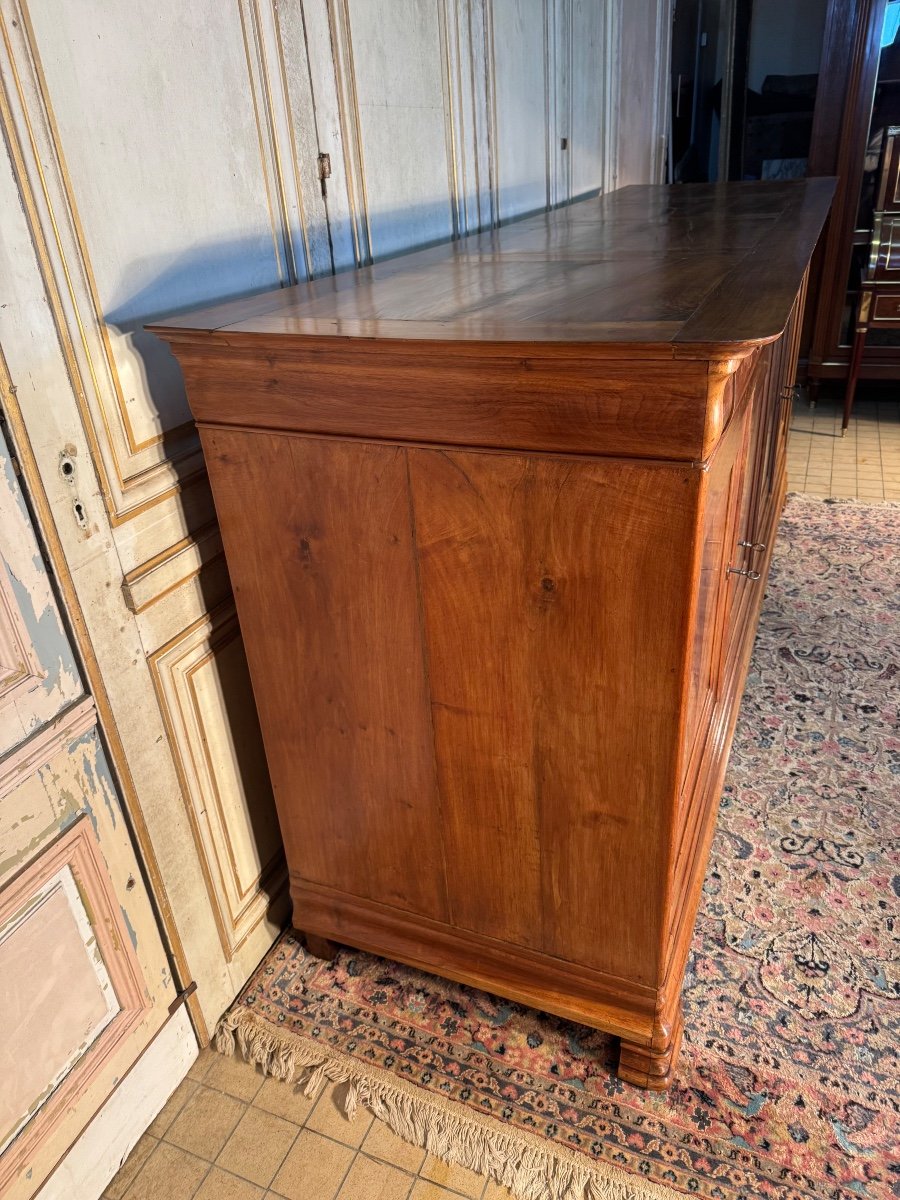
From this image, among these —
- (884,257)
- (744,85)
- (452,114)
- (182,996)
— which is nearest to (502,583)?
(182,996)

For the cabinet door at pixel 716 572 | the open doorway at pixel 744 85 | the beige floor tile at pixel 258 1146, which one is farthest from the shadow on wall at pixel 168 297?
the open doorway at pixel 744 85

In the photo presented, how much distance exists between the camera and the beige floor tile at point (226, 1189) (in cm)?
104

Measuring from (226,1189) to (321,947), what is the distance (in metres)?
0.34

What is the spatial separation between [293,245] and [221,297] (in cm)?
19

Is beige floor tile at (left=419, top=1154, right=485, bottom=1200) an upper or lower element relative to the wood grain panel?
lower

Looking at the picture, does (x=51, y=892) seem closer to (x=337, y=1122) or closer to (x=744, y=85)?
(x=337, y=1122)

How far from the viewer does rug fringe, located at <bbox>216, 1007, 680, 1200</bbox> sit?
102 cm

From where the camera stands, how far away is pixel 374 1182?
3.43ft

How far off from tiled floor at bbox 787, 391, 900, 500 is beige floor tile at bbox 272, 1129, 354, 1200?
7.99 ft

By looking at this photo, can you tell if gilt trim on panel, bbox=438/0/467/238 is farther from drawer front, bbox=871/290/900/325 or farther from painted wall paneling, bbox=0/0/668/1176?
drawer front, bbox=871/290/900/325

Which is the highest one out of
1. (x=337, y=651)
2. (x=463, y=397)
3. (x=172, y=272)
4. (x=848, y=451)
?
(x=172, y=272)

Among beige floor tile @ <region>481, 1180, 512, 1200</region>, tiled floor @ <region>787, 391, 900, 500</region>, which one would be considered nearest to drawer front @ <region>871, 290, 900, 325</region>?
tiled floor @ <region>787, 391, 900, 500</region>

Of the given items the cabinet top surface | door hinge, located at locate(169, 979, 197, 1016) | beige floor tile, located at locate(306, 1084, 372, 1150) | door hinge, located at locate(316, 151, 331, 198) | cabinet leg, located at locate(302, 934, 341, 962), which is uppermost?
door hinge, located at locate(316, 151, 331, 198)

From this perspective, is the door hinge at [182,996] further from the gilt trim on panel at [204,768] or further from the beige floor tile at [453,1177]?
the beige floor tile at [453,1177]
